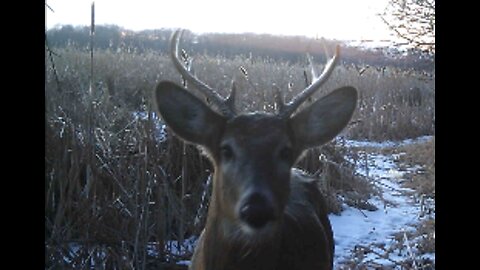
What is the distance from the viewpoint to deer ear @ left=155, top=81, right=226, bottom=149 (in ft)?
12.2

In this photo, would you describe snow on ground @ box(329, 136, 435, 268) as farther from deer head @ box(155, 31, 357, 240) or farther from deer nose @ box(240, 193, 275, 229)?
deer nose @ box(240, 193, 275, 229)

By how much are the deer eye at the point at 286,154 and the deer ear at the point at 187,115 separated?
397mm

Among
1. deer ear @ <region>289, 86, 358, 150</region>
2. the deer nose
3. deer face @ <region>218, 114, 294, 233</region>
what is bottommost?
the deer nose

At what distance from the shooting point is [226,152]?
3.58 m

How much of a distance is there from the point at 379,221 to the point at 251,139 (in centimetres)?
418

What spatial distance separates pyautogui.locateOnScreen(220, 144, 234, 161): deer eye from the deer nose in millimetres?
371

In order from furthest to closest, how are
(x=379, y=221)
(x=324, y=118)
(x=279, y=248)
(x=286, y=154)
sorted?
1. (x=379, y=221)
2. (x=324, y=118)
3. (x=279, y=248)
4. (x=286, y=154)

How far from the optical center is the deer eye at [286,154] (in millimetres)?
3528

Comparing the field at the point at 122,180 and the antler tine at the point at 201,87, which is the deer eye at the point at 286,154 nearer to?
the antler tine at the point at 201,87

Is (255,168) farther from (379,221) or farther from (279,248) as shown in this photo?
(379,221)

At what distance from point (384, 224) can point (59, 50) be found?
5.78m

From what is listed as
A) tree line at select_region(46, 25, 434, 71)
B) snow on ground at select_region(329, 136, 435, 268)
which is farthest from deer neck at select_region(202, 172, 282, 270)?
tree line at select_region(46, 25, 434, 71)

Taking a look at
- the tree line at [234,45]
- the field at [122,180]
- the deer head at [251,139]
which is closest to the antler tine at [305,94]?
the deer head at [251,139]

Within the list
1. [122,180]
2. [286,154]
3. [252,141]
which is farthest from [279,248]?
[122,180]
